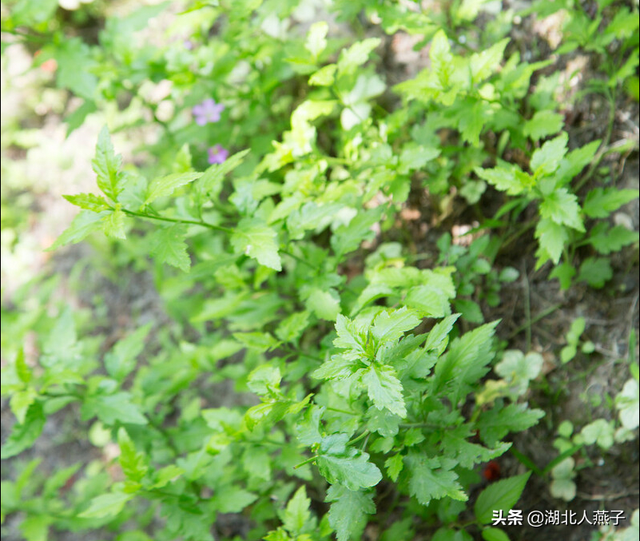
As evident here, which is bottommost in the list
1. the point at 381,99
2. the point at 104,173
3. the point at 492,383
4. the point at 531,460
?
the point at 531,460

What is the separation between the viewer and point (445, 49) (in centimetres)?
176

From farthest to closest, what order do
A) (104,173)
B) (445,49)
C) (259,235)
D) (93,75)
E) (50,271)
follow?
1. (50,271)
2. (93,75)
3. (445,49)
4. (259,235)
5. (104,173)

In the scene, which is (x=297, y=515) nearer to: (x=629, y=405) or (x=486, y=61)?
(x=629, y=405)

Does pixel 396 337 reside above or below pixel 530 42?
below

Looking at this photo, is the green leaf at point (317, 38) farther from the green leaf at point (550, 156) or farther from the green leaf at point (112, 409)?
the green leaf at point (112, 409)

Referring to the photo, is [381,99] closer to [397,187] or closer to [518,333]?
[397,187]

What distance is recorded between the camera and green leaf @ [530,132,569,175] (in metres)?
1.63

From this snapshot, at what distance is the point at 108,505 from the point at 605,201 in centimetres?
214

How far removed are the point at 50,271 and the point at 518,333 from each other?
3.60 m

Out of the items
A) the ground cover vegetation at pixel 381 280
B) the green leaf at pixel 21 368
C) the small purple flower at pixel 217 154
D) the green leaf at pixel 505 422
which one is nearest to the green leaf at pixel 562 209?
the ground cover vegetation at pixel 381 280

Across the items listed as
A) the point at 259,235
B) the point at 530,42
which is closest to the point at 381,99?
the point at 530,42

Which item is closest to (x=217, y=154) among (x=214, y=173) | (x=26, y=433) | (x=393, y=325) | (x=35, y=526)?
(x=214, y=173)

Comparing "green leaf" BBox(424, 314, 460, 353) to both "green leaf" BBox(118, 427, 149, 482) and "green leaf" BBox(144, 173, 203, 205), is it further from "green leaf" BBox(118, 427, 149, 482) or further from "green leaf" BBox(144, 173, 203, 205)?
"green leaf" BBox(118, 427, 149, 482)

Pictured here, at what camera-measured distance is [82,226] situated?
1441 mm
